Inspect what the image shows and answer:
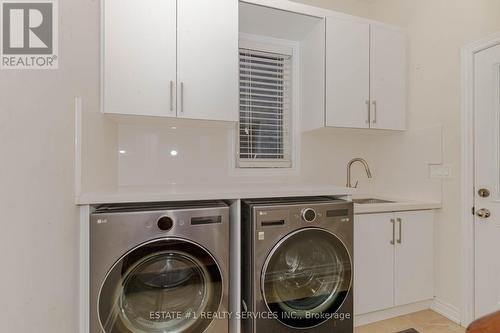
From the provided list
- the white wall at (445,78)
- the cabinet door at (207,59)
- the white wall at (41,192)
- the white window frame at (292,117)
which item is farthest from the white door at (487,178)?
the white wall at (41,192)

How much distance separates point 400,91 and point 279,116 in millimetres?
1112

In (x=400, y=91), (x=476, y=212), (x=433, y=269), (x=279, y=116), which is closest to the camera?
(x=476, y=212)

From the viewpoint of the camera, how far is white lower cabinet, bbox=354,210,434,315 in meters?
1.92

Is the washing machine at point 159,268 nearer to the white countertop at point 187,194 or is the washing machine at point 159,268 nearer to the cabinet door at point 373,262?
the white countertop at point 187,194

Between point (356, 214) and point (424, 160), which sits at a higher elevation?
point (424, 160)

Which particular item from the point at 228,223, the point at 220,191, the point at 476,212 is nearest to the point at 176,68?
the point at 220,191

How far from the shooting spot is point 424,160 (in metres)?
2.25

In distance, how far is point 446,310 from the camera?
2059 millimetres

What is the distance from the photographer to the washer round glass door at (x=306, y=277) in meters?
1.49

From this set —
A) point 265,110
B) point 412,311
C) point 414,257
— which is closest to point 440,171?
point 414,257

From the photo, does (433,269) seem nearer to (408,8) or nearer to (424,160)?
(424,160)

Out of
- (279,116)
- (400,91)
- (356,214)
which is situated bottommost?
(356,214)

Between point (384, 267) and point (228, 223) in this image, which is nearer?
point (228, 223)

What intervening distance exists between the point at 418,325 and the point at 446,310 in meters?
0.31
